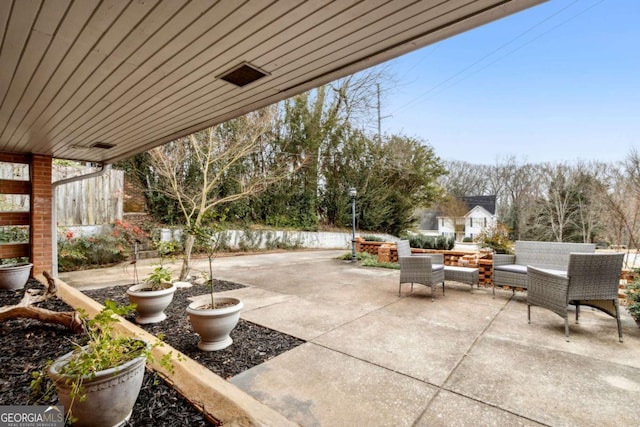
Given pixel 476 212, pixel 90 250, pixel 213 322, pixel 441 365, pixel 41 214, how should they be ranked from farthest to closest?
pixel 476 212 → pixel 90 250 → pixel 41 214 → pixel 213 322 → pixel 441 365

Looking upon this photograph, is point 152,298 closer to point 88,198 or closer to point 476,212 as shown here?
point 88,198

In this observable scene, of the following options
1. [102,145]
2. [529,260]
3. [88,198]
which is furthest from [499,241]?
[88,198]

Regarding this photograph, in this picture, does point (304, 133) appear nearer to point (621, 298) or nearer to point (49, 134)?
point (49, 134)

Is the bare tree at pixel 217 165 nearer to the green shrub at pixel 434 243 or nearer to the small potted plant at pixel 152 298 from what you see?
the small potted plant at pixel 152 298

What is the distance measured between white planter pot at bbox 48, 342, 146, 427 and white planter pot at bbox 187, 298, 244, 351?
0.98 meters

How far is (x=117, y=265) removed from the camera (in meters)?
6.37

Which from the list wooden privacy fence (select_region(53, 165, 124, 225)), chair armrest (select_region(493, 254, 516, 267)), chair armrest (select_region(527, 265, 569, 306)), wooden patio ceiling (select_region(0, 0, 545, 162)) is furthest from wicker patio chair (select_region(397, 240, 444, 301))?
wooden privacy fence (select_region(53, 165, 124, 225))

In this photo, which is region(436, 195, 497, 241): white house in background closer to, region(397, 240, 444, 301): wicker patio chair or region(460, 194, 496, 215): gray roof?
region(460, 194, 496, 215): gray roof

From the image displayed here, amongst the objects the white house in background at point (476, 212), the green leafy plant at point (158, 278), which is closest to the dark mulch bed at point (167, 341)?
the green leafy plant at point (158, 278)

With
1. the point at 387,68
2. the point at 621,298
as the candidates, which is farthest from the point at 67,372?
the point at 387,68

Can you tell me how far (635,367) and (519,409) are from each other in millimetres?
1269

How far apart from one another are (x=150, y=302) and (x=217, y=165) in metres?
6.45

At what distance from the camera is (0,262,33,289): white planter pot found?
359 centimetres

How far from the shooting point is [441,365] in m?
2.19
